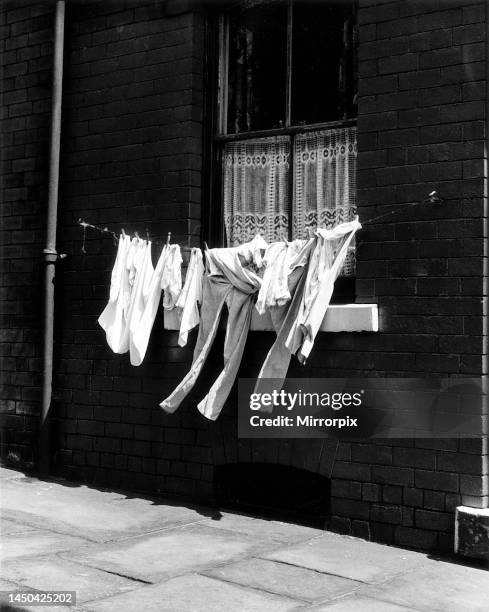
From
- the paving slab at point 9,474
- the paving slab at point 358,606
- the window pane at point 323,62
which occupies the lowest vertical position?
the paving slab at point 358,606

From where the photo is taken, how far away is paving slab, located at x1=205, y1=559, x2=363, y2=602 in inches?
185

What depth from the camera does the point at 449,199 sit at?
5.64m

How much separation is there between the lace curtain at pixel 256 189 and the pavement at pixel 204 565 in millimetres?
2259

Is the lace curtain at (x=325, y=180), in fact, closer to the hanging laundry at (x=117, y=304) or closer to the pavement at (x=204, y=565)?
the hanging laundry at (x=117, y=304)

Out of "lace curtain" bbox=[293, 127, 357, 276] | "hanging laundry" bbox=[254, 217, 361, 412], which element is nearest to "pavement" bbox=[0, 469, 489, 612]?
"hanging laundry" bbox=[254, 217, 361, 412]

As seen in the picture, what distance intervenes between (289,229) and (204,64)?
5.33 ft

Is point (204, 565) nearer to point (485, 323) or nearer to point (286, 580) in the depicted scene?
point (286, 580)

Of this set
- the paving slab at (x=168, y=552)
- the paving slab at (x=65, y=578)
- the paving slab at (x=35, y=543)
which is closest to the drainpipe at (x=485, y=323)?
the paving slab at (x=168, y=552)

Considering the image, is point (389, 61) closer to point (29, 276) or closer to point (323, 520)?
point (323, 520)

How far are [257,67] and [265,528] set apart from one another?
12.1 feet

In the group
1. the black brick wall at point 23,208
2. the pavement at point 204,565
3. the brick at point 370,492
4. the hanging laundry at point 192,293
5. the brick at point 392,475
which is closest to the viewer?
the pavement at point 204,565

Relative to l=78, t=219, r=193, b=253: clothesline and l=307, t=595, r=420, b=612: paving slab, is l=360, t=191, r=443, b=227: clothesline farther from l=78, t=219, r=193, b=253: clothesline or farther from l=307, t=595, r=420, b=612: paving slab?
l=307, t=595, r=420, b=612: paving slab

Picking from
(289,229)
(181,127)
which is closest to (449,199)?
(289,229)

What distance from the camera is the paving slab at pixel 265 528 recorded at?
5902 mm
